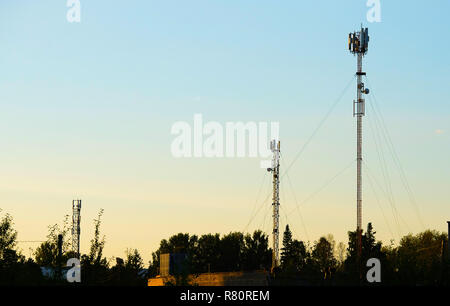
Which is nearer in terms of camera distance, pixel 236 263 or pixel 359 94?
pixel 359 94

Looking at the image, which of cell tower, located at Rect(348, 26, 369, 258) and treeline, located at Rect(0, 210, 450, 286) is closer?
treeline, located at Rect(0, 210, 450, 286)

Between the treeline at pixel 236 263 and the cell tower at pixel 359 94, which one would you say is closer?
the treeline at pixel 236 263

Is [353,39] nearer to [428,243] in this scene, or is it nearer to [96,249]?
[96,249]

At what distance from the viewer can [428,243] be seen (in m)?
164

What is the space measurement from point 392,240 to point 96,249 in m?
87.6
